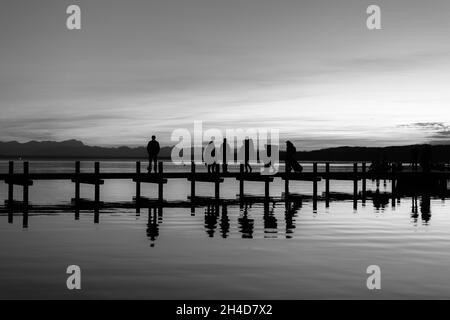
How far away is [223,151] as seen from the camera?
39.3 metres

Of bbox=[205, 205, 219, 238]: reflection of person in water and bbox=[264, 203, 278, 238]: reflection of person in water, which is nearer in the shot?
bbox=[264, 203, 278, 238]: reflection of person in water

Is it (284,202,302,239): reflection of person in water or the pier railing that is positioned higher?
the pier railing

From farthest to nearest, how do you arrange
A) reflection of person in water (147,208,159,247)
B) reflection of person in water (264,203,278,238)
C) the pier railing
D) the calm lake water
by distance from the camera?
the pier railing, reflection of person in water (264,203,278,238), reflection of person in water (147,208,159,247), the calm lake water

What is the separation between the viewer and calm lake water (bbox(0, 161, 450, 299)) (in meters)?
12.4

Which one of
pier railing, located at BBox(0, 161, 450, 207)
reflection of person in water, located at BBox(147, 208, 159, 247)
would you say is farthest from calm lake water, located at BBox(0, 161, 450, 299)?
pier railing, located at BBox(0, 161, 450, 207)

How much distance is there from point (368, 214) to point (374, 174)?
61.6ft

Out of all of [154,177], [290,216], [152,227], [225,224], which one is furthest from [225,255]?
[154,177]

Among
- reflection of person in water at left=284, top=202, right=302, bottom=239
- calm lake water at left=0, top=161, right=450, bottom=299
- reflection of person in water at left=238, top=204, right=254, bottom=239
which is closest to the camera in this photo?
calm lake water at left=0, top=161, right=450, bottom=299

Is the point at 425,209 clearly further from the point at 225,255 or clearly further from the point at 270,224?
the point at 225,255

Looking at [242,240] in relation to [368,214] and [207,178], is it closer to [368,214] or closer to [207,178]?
[368,214]

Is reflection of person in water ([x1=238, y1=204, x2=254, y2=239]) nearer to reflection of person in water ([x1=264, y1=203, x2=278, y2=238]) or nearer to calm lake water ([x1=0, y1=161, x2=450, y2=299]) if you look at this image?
calm lake water ([x1=0, y1=161, x2=450, y2=299])

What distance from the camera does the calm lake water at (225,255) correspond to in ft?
40.8

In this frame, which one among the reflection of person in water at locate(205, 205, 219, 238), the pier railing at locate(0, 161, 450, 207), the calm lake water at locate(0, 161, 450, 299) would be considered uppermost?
the pier railing at locate(0, 161, 450, 207)

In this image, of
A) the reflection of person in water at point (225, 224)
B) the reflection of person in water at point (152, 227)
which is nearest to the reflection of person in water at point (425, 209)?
the reflection of person in water at point (225, 224)
